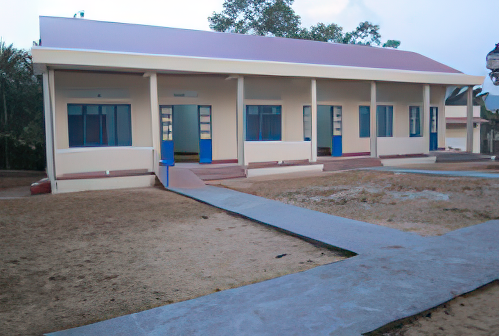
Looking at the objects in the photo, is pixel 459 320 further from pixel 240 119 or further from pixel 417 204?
pixel 240 119

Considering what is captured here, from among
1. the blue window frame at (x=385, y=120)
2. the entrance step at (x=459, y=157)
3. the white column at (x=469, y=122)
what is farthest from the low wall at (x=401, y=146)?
the white column at (x=469, y=122)

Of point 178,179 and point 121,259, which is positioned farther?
point 178,179

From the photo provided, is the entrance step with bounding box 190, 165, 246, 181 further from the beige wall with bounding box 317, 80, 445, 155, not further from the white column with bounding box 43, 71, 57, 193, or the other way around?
the beige wall with bounding box 317, 80, 445, 155

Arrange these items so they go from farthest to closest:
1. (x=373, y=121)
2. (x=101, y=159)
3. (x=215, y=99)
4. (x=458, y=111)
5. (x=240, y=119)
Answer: (x=458, y=111), (x=373, y=121), (x=215, y=99), (x=240, y=119), (x=101, y=159)

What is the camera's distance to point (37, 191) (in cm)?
1134

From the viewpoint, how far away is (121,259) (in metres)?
5.38

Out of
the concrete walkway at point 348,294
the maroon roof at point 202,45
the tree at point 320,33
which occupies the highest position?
the tree at point 320,33

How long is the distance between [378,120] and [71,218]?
13212mm

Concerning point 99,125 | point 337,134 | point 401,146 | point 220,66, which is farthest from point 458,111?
point 99,125

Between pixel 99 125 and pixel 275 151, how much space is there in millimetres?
5358

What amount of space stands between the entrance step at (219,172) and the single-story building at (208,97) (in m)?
0.47

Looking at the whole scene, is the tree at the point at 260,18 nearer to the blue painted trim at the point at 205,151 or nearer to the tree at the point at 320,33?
the tree at the point at 320,33

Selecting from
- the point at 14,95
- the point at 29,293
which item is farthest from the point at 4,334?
the point at 14,95

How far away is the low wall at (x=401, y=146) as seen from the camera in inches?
639
